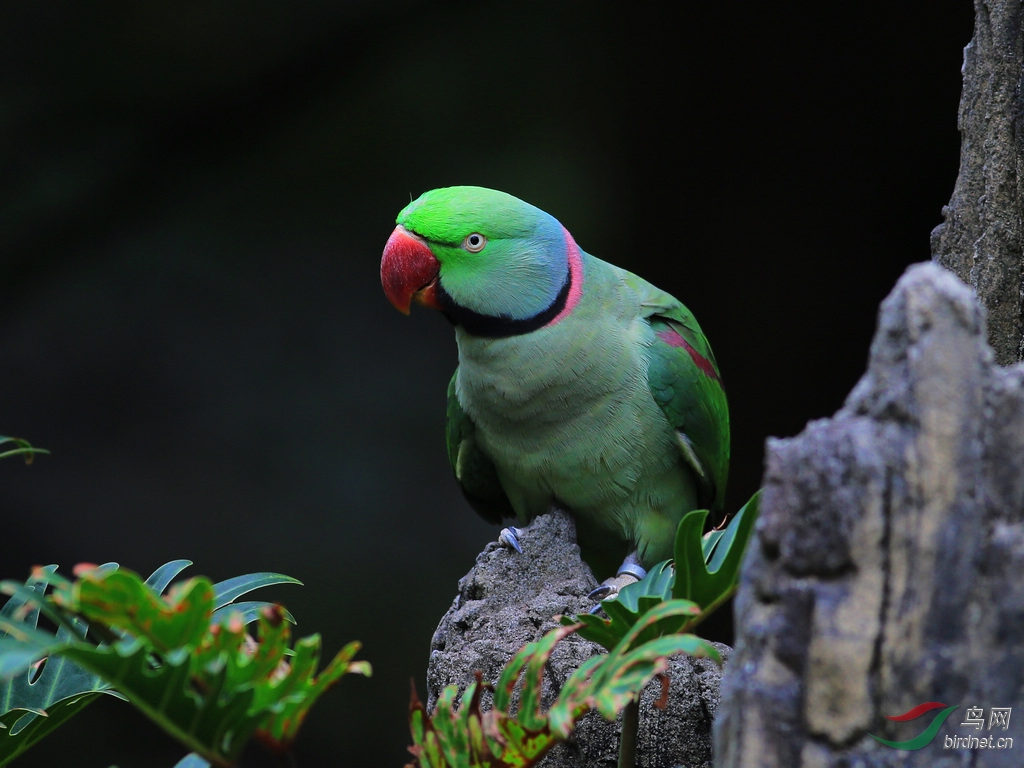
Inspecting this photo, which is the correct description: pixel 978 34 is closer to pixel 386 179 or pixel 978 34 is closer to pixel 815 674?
pixel 815 674

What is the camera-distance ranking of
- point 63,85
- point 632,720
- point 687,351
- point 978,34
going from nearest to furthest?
point 632,720, point 978,34, point 687,351, point 63,85

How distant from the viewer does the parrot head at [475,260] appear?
218 centimetres

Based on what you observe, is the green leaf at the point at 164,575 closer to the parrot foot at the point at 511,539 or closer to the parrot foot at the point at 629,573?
the parrot foot at the point at 511,539

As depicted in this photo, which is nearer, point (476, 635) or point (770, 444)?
point (770, 444)

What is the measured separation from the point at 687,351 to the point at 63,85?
304 cm

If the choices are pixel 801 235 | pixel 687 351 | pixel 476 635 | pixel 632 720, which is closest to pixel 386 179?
pixel 801 235

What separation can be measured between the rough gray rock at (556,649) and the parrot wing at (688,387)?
0.37 meters

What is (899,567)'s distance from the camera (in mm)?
1017

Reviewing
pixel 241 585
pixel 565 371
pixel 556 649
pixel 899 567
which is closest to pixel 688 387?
pixel 565 371

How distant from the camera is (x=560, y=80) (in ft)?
14.2

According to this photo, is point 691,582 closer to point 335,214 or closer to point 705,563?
point 705,563

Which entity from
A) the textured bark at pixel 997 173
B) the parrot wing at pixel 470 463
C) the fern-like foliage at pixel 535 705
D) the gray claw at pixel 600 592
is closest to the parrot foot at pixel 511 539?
the gray claw at pixel 600 592

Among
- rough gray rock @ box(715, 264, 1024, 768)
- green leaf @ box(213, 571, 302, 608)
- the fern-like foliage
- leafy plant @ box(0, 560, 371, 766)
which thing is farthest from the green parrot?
rough gray rock @ box(715, 264, 1024, 768)

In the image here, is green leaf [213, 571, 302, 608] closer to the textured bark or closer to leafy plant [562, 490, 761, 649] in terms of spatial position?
leafy plant [562, 490, 761, 649]
